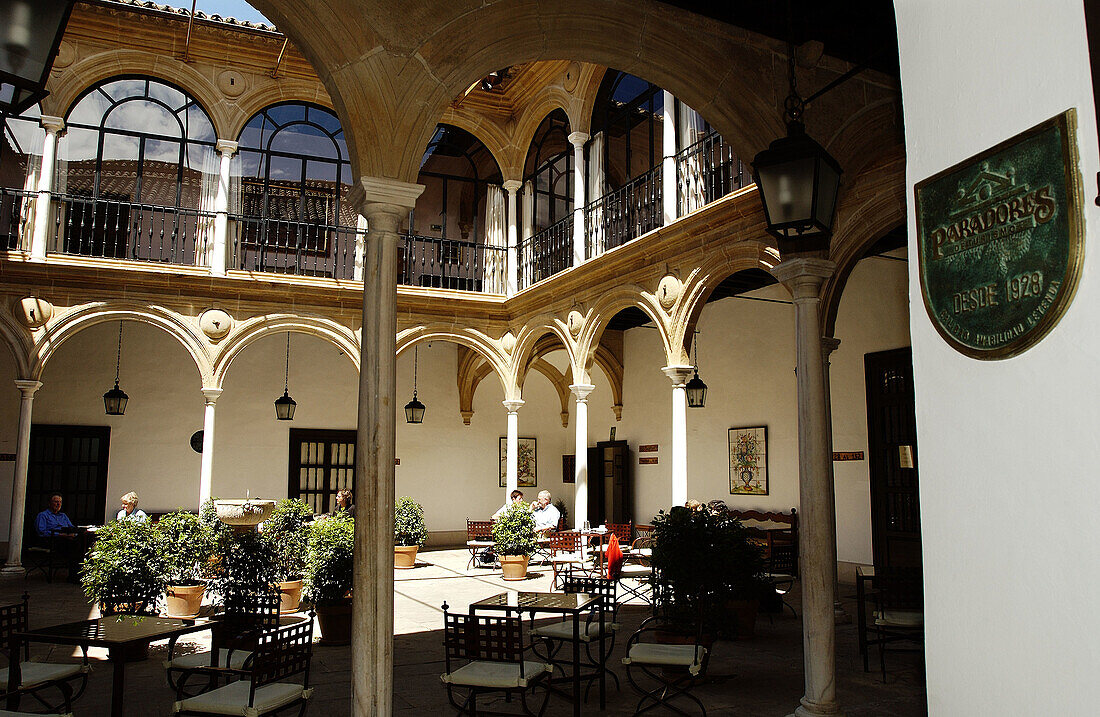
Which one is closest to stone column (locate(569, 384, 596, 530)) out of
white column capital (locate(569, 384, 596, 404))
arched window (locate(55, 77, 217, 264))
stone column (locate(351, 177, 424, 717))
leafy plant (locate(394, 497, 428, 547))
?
A: white column capital (locate(569, 384, 596, 404))

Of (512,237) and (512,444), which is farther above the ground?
(512,237)

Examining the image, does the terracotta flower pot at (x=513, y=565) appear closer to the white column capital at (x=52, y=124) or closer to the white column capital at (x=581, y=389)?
→ the white column capital at (x=581, y=389)

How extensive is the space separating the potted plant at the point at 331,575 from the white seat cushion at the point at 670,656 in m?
3.14

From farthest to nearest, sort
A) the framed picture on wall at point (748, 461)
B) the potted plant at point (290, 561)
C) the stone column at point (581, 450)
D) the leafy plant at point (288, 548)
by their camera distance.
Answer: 1. the framed picture on wall at point (748, 461)
2. the stone column at point (581, 450)
3. the potted plant at point (290, 561)
4. the leafy plant at point (288, 548)

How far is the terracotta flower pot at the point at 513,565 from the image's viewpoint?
1160 cm

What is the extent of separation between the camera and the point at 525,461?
60.4 feet

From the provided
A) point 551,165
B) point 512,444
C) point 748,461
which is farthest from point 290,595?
point 551,165

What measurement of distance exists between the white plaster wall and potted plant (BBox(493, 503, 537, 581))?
33.2 feet

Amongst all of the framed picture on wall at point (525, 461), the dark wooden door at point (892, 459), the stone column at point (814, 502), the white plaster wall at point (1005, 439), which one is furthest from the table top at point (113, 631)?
the framed picture on wall at point (525, 461)

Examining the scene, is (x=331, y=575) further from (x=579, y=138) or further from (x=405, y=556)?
(x=579, y=138)

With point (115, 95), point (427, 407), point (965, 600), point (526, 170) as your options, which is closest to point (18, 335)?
point (115, 95)

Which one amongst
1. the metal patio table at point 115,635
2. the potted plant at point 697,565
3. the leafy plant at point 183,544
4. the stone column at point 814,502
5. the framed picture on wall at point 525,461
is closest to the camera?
the metal patio table at point 115,635

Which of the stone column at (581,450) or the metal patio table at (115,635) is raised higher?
the stone column at (581,450)

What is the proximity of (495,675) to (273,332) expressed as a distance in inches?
417
